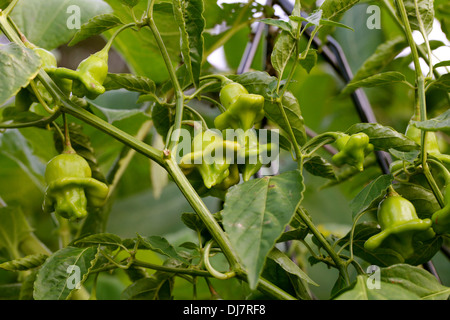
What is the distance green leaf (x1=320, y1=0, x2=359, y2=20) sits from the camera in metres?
0.48

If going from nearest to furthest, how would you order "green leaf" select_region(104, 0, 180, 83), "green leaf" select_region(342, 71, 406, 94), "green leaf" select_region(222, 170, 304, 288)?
"green leaf" select_region(222, 170, 304, 288)
"green leaf" select_region(342, 71, 406, 94)
"green leaf" select_region(104, 0, 180, 83)

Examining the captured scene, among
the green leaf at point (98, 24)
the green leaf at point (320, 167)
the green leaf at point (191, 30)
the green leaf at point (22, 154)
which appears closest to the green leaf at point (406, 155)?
the green leaf at point (320, 167)

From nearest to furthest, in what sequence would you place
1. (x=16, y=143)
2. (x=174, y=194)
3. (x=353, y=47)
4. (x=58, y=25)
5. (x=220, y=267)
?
(x=220, y=267) < (x=58, y=25) < (x=16, y=143) < (x=353, y=47) < (x=174, y=194)

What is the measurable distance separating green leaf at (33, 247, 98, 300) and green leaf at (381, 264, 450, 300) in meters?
0.27

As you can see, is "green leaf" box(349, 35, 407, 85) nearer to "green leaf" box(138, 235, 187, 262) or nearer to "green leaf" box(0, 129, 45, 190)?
"green leaf" box(138, 235, 187, 262)

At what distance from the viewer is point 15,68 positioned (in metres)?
0.40

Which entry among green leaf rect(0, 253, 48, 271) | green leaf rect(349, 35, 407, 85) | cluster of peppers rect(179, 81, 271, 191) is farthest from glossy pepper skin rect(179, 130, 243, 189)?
green leaf rect(349, 35, 407, 85)

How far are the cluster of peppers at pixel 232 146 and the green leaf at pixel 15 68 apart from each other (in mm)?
155

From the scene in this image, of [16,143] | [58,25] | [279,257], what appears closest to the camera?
[279,257]
